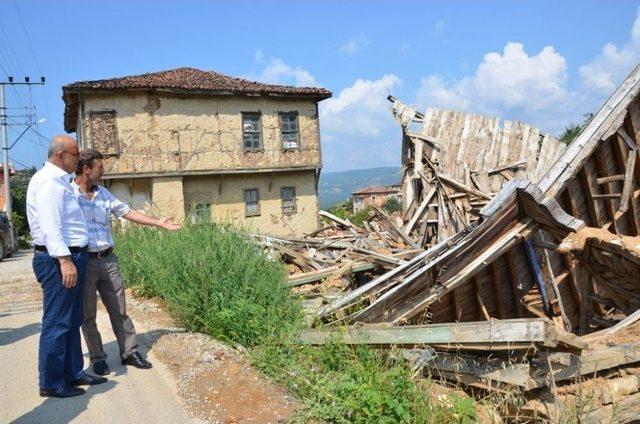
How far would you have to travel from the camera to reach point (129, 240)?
9883mm

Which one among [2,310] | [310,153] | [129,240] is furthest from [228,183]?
[2,310]

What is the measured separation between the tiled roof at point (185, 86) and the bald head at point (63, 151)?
16971 mm

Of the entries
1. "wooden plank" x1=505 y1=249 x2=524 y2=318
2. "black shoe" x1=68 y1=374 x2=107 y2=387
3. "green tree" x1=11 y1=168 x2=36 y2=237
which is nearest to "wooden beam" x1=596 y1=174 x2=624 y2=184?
"wooden plank" x1=505 y1=249 x2=524 y2=318

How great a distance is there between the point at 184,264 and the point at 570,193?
16.4 feet

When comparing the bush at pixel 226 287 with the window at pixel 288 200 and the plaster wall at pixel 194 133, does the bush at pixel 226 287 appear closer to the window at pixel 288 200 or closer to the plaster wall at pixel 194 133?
the plaster wall at pixel 194 133

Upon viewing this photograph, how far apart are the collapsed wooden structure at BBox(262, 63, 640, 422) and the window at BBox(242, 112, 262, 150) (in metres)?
14.4

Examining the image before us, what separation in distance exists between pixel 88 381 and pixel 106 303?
69 cm

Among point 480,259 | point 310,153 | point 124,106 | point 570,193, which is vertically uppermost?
point 124,106

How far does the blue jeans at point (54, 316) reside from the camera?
12.8 feet

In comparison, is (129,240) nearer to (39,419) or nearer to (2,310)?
(2,310)

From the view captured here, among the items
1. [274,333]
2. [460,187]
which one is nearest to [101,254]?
[274,333]

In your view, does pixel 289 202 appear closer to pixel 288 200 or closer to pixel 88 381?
pixel 288 200

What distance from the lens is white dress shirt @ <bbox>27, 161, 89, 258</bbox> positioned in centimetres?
380

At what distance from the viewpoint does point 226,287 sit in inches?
222
